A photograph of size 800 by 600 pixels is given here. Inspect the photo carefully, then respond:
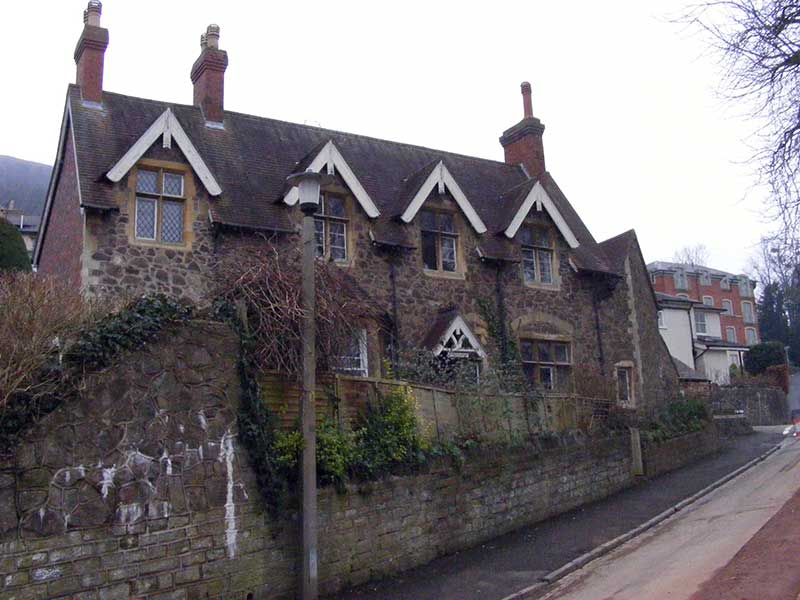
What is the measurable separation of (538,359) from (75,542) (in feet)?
51.7

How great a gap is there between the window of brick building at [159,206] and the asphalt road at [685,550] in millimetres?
10879

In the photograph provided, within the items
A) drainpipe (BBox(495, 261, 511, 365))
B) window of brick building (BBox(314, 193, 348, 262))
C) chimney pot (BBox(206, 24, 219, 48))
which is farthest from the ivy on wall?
drainpipe (BBox(495, 261, 511, 365))

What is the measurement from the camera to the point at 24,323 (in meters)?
8.56

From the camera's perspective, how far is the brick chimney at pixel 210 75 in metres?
20.2

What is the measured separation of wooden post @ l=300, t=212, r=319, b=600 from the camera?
10188 mm

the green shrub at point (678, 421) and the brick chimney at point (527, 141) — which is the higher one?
the brick chimney at point (527, 141)

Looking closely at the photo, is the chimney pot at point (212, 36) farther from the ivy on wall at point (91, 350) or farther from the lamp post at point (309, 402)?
the ivy on wall at point (91, 350)

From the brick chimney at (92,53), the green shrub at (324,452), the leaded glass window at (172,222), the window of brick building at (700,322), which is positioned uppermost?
the brick chimney at (92,53)

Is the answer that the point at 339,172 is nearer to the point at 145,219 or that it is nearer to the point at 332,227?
the point at 332,227

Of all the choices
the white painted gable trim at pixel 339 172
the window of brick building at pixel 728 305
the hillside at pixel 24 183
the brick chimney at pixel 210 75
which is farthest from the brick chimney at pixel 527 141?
the hillside at pixel 24 183

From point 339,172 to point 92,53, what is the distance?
6370 mm

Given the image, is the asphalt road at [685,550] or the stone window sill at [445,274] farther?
the stone window sill at [445,274]

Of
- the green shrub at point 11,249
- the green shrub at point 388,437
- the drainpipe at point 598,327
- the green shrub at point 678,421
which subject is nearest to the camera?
the green shrub at point 388,437

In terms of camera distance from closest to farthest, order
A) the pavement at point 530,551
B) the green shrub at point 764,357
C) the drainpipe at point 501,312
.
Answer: the pavement at point 530,551, the drainpipe at point 501,312, the green shrub at point 764,357
